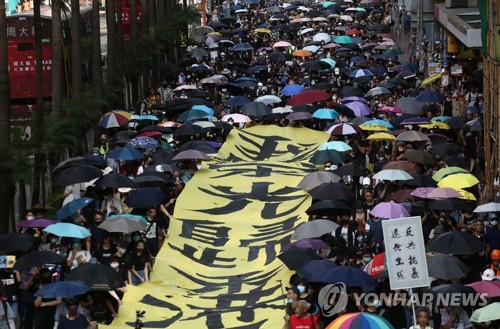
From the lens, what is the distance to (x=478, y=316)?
16141mm

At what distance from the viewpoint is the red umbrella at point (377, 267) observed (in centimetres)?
1941

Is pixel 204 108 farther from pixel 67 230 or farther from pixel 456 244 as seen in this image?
pixel 456 244

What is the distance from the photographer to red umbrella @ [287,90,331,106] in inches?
1462

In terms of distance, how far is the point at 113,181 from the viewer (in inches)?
1041

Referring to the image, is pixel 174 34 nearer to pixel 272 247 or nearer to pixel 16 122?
pixel 16 122

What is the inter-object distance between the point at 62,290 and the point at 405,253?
199 inches

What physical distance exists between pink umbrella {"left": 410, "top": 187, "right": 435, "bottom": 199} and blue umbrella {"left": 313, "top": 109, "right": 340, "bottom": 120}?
10270mm

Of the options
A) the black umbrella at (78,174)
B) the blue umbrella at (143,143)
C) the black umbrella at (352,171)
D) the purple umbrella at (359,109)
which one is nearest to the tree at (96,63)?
the purple umbrella at (359,109)

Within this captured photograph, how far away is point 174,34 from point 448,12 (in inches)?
530

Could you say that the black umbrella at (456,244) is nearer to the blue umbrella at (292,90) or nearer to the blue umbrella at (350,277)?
the blue umbrella at (350,277)

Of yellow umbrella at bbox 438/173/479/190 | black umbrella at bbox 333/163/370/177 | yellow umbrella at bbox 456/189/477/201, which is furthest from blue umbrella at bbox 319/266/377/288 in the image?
black umbrella at bbox 333/163/370/177

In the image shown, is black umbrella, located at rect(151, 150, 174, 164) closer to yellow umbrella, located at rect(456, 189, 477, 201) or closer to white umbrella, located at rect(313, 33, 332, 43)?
yellow umbrella, located at rect(456, 189, 477, 201)

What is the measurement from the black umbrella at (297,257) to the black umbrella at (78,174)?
5.54m

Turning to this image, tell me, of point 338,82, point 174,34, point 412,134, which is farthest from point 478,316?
point 174,34
